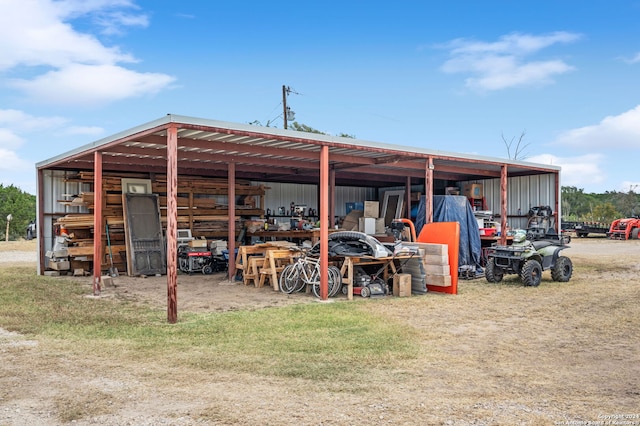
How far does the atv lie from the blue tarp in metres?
1.54

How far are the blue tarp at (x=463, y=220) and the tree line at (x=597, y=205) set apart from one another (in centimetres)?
2751

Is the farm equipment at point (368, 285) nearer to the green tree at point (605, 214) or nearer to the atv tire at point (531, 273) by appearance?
the atv tire at point (531, 273)

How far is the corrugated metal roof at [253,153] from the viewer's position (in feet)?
30.2

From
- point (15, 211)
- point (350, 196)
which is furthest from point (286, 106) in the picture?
point (15, 211)

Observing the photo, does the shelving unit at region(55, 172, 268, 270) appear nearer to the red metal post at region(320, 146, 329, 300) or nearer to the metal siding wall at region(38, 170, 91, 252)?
the metal siding wall at region(38, 170, 91, 252)

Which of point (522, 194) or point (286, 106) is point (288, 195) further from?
point (286, 106)

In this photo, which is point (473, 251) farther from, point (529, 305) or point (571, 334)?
point (571, 334)

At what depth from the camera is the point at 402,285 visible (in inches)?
411

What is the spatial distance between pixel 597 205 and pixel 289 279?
4296 cm

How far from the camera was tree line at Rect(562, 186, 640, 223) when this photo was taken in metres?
40.8

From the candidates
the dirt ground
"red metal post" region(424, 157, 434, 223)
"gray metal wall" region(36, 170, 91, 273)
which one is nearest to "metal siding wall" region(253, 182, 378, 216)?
"gray metal wall" region(36, 170, 91, 273)

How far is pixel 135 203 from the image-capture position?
589 inches

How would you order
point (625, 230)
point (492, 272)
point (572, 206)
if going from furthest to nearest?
1. point (572, 206)
2. point (625, 230)
3. point (492, 272)

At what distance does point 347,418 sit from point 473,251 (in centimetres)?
1075
